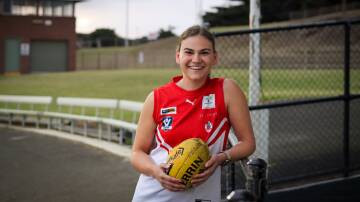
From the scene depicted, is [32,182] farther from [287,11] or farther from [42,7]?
[287,11]

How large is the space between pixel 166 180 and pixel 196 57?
24.2 inches

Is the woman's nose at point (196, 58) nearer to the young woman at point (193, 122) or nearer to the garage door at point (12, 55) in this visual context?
the young woman at point (193, 122)

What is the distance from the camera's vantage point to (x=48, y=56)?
150 ft

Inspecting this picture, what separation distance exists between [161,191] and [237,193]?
3.15ft

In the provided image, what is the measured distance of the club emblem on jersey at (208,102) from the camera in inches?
98.6

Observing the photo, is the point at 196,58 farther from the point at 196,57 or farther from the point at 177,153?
the point at 177,153

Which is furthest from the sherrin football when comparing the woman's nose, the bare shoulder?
the woman's nose

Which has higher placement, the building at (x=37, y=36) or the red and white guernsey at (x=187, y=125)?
Answer: the building at (x=37, y=36)

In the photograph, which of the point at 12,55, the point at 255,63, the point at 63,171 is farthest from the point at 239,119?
the point at 12,55

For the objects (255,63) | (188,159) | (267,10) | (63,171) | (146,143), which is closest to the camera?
(188,159)

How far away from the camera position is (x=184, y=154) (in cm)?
240

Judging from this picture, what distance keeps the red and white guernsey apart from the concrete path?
3614mm

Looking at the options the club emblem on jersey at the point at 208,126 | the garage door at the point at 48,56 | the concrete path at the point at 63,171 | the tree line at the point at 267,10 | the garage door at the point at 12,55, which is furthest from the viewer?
the tree line at the point at 267,10

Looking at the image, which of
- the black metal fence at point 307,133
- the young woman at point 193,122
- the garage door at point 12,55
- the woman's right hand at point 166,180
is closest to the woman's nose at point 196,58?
the young woman at point 193,122
